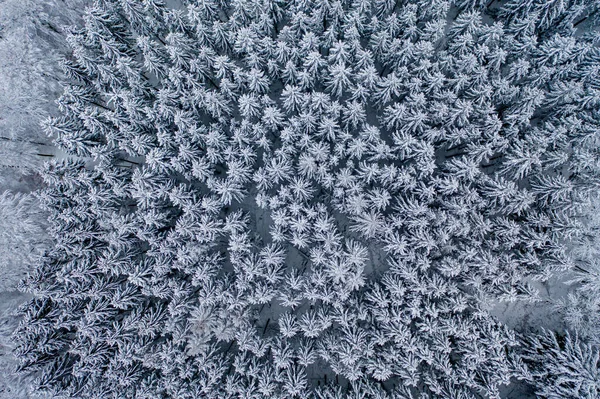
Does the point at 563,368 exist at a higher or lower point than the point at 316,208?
lower

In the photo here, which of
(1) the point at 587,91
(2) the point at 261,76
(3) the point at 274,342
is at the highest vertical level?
(1) the point at 587,91

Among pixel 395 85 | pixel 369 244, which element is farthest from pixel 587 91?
pixel 369 244

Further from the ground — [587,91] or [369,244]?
[587,91]

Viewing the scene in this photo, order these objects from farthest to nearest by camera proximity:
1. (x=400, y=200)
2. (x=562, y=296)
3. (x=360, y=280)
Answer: (x=562, y=296) → (x=400, y=200) → (x=360, y=280)

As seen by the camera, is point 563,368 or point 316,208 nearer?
point 563,368

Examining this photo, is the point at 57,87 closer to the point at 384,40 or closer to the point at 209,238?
the point at 209,238

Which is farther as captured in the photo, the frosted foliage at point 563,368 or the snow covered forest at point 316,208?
the snow covered forest at point 316,208

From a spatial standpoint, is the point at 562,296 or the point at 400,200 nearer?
the point at 400,200

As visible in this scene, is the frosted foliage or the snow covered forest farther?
the snow covered forest
